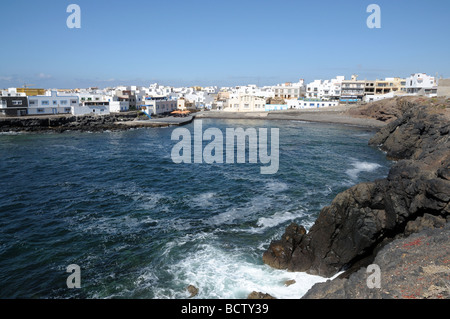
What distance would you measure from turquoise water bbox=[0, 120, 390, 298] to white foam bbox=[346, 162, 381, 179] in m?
0.13

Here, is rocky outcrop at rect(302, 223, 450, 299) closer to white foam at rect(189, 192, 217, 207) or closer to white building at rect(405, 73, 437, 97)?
white foam at rect(189, 192, 217, 207)

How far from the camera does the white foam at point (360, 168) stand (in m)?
37.4

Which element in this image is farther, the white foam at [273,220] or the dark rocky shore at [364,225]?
the white foam at [273,220]

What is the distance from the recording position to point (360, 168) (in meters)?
40.4

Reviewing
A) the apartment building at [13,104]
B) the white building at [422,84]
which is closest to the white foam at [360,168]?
the white building at [422,84]

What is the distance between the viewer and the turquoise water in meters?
17.4

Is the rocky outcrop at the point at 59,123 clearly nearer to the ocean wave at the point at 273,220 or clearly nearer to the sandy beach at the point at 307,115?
the sandy beach at the point at 307,115

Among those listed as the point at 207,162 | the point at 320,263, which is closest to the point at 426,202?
the point at 320,263

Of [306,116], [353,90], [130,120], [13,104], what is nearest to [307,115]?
[306,116]

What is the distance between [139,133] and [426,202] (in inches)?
2520

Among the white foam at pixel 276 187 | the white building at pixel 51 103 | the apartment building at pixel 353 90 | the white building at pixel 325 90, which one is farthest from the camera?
the white building at pixel 325 90

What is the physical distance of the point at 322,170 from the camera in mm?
39500

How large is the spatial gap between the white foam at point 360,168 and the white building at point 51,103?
77054mm

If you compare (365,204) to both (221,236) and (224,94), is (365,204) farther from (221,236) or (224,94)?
(224,94)
